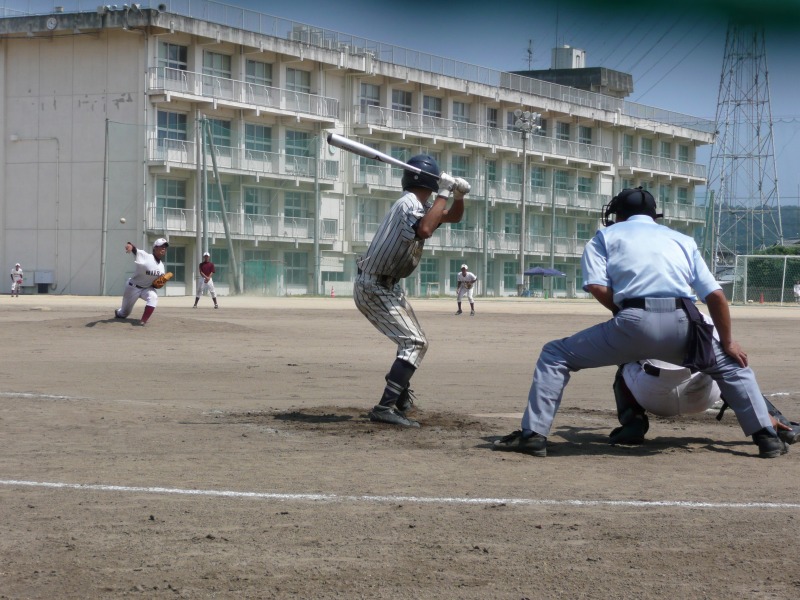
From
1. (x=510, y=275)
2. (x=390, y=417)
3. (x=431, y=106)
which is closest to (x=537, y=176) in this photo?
(x=510, y=275)

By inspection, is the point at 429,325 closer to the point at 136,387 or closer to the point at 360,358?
the point at 360,358

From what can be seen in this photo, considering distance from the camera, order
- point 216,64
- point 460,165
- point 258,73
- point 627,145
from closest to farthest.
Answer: point 216,64
point 258,73
point 460,165
point 627,145

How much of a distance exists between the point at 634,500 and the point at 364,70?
64717 mm

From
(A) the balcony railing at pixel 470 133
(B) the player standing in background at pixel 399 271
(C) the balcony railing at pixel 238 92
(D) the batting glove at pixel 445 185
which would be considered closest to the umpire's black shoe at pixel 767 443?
→ (B) the player standing in background at pixel 399 271

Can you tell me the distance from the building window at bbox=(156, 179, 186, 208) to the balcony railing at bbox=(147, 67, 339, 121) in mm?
4531

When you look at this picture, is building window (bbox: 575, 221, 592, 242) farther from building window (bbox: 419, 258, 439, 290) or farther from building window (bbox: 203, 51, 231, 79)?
building window (bbox: 203, 51, 231, 79)

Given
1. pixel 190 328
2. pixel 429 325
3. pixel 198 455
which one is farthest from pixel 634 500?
pixel 429 325

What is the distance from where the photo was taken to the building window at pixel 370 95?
234ft

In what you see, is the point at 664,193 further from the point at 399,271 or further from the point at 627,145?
the point at 399,271

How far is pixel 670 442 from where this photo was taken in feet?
29.0

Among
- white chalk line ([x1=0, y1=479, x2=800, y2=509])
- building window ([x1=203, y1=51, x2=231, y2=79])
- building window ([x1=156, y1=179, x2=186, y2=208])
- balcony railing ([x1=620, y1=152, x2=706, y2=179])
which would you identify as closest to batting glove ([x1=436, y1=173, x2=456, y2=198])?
white chalk line ([x1=0, y1=479, x2=800, y2=509])

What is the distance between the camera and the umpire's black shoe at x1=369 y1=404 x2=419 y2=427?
30.8 ft

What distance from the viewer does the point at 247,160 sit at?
205ft

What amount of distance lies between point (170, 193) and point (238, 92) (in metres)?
6.57
